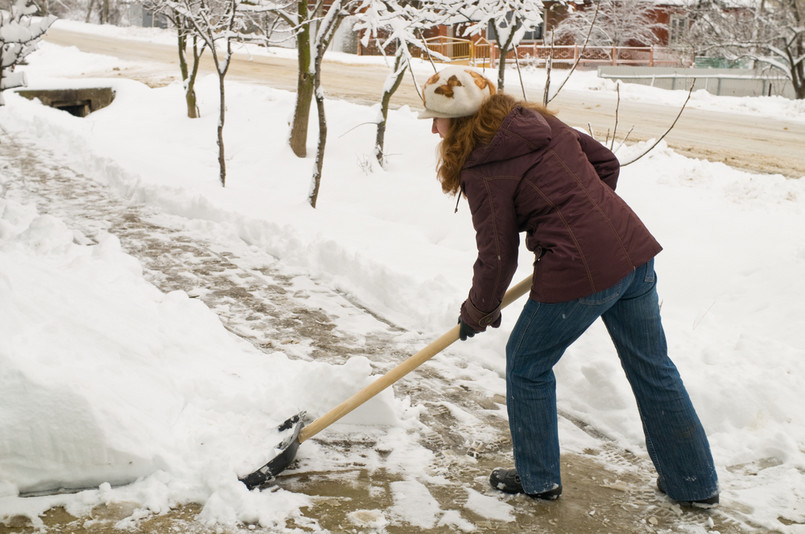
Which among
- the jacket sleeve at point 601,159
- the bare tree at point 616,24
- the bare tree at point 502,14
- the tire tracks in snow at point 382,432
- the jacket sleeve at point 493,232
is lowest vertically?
the tire tracks in snow at point 382,432

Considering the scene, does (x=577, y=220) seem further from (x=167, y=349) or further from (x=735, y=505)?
(x=167, y=349)

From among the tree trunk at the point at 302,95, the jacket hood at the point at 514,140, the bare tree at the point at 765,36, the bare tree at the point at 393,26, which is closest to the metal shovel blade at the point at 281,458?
the jacket hood at the point at 514,140

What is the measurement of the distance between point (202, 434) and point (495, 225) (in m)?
1.55

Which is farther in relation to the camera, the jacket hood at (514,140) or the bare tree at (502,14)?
the bare tree at (502,14)

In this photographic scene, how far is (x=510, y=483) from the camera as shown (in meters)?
3.01

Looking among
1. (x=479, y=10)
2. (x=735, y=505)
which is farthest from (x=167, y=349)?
(x=479, y=10)

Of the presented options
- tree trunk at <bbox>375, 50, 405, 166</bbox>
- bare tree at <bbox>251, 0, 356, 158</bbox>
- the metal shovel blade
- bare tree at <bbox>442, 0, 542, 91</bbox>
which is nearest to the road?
bare tree at <bbox>442, 0, 542, 91</bbox>

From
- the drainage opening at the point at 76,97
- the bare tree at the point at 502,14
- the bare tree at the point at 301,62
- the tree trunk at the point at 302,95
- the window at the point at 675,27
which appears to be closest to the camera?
the bare tree at the point at 502,14

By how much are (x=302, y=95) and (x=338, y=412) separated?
756cm

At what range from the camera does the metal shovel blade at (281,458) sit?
299 cm

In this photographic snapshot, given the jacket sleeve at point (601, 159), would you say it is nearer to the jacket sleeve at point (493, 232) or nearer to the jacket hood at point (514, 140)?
the jacket hood at point (514, 140)

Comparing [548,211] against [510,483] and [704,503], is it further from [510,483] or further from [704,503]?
[704,503]

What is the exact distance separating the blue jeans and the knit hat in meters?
0.71

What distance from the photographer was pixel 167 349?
3859 mm
